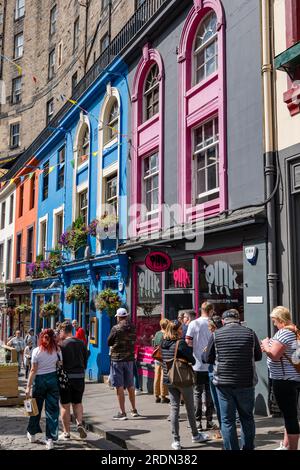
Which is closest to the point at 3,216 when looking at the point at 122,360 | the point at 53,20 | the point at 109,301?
the point at 53,20

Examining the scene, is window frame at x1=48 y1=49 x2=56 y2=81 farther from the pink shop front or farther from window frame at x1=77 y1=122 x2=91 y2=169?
the pink shop front

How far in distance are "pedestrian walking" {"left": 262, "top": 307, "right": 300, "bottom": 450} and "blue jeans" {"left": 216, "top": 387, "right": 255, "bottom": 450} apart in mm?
341

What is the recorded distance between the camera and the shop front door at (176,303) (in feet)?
36.0

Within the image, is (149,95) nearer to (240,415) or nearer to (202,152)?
(202,152)

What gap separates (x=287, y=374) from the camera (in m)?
5.42

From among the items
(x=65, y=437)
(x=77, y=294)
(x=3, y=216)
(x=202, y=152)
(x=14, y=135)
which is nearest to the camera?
(x=65, y=437)

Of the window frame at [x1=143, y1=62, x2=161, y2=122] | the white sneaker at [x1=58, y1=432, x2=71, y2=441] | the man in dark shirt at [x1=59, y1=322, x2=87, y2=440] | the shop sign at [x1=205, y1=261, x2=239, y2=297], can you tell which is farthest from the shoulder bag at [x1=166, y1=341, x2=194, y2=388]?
the window frame at [x1=143, y1=62, x2=161, y2=122]

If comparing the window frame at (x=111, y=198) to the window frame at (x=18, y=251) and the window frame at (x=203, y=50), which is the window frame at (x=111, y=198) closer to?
the window frame at (x=203, y=50)

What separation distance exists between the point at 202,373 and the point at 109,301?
626 cm

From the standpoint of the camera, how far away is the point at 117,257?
1365 centimetres

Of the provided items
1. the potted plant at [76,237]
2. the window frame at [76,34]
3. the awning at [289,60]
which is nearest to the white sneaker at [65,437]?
the awning at [289,60]
